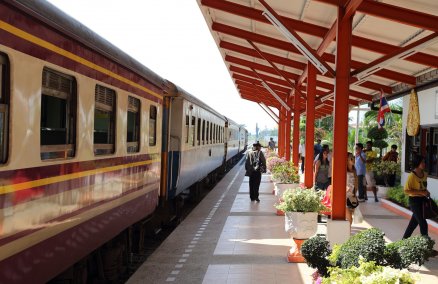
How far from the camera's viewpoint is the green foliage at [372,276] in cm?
322

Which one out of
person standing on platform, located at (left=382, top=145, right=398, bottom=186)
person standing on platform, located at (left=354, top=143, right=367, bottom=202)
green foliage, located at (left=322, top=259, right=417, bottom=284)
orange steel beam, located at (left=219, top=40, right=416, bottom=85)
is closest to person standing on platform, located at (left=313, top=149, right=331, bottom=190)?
orange steel beam, located at (left=219, top=40, right=416, bottom=85)

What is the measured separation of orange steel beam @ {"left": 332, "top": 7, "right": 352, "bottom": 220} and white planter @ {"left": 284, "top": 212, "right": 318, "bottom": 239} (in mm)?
424

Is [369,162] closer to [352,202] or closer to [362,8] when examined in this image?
[352,202]

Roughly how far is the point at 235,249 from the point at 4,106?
5.54m

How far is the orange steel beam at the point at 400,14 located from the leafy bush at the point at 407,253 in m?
3.23

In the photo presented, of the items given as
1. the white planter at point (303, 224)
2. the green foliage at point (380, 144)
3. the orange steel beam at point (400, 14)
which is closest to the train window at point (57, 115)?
the white planter at point (303, 224)

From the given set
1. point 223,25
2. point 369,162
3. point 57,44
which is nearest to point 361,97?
point 369,162

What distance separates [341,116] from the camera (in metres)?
7.47

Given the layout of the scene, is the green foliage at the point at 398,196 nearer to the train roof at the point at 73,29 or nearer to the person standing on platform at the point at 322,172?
the person standing on platform at the point at 322,172

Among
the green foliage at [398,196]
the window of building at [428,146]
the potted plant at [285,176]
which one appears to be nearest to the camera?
the window of building at [428,146]

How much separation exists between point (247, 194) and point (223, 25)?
21.4 ft

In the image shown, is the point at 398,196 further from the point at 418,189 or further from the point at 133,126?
the point at 133,126

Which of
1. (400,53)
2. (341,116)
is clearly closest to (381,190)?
(341,116)

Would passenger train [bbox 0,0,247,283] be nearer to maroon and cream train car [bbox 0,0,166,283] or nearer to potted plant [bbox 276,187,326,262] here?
maroon and cream train car [bbox 0,0,166,283]
